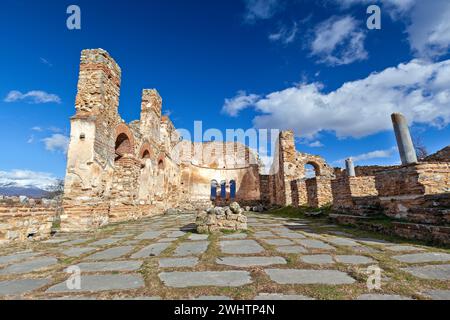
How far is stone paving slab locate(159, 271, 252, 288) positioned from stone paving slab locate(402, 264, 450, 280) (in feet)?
5.36

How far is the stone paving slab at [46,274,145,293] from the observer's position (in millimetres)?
2008

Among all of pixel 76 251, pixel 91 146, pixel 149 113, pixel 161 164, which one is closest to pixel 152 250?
pixel 76 251

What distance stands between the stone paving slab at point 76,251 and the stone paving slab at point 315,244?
335 centimetres

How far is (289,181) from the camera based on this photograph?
529 inches

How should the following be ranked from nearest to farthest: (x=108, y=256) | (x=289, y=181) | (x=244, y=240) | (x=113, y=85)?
1. (x=108, y=256)
2. (x=244, y=240)
3. (x=113, y=85)
4. (x=289, y=181)

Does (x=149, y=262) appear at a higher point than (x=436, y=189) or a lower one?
lower

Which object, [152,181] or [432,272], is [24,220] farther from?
[152,181]

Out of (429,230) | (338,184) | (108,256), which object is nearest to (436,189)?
(429,230)

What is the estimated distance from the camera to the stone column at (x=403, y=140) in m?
5.59

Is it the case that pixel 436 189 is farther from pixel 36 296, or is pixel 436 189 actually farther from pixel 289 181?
pixel 289 181

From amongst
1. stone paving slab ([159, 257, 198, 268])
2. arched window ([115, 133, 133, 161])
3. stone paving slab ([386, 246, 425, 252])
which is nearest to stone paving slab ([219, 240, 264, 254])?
stone paving slab ([159, 257, 198, 268])

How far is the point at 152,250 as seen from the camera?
3.57 metres

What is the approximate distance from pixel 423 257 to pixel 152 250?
358cm

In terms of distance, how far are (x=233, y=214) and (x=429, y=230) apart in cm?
344
